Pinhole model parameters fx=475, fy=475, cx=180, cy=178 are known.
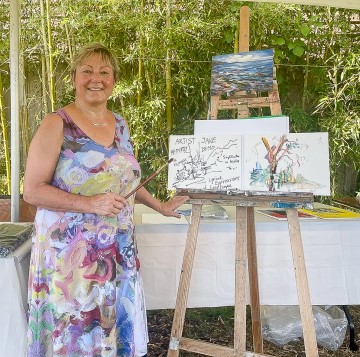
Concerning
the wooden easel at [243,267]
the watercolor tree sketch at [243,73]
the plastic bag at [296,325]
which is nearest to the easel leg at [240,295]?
the wooden easel at [243,267]

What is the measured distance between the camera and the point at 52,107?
3.34 metres

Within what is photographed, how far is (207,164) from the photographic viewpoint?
1856 millimetres

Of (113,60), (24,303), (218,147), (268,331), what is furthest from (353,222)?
(24,303)

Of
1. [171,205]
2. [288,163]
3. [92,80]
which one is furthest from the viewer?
[288,163]

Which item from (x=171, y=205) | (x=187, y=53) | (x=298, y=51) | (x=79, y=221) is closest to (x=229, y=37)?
(x=187, y=53)

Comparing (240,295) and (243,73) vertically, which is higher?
(243,73)

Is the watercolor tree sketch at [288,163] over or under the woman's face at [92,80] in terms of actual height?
under

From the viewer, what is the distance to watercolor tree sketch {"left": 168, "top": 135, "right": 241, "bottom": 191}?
1.84 meters

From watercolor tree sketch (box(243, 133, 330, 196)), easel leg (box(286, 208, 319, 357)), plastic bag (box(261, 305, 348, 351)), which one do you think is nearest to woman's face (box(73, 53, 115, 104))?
watercolor tree sketch (box(243, 133, 330, 196))

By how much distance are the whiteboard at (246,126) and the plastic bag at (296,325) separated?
1.06 m

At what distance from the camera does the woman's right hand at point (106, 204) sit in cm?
127

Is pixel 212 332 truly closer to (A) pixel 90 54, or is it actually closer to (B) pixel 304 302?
(B) pixel 304 302

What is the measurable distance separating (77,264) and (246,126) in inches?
34.8

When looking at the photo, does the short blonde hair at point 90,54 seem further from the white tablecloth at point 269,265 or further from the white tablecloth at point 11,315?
the white tablecloth at point 269,265
